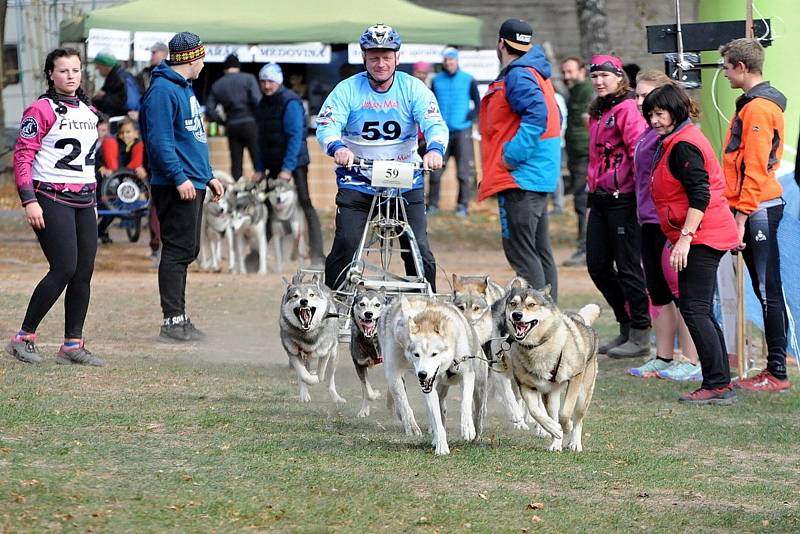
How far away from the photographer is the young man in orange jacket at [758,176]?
803 centimetres

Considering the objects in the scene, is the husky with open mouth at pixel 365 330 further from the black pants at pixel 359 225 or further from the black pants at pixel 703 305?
the black pants at pixel 703 305

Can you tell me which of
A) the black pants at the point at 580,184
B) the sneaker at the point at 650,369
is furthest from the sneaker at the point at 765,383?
the black pants at the point at 580,184

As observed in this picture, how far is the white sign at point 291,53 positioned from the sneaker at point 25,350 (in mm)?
11361

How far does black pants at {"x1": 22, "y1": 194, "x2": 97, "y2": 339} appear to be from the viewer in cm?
813

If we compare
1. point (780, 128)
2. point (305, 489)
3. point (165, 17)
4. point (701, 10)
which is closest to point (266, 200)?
point (165, 17)

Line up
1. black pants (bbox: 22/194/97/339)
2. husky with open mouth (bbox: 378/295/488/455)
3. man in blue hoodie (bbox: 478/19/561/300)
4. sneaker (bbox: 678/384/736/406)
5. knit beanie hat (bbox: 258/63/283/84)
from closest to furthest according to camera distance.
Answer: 1. husky with open mouth (bbox: 378/295/488/455)
2. sneaker (bbox: 678/384/736/406)
3. black pants (bbox: 22/194/97/339)
4. man in blue hoodie (bbox: 478/19/561/300)
5. knit beanie hat (bbox: 258/63/283/84)

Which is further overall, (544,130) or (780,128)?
(544,130)

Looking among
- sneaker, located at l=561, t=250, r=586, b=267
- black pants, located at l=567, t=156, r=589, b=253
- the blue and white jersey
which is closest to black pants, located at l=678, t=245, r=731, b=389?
the blue and white jersey

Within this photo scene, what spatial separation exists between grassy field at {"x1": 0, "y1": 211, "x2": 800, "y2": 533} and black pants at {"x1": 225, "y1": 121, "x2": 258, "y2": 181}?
26.1ft

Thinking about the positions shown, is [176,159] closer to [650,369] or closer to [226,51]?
[650,369]

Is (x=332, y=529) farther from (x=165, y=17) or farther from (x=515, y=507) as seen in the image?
(x=165, y=17)

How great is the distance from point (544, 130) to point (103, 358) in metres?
3.45

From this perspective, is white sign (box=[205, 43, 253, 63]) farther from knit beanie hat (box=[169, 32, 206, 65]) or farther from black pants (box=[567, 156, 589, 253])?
knit beanie hat (box=[169, 32, 206, 65])

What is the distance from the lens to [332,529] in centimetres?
484
